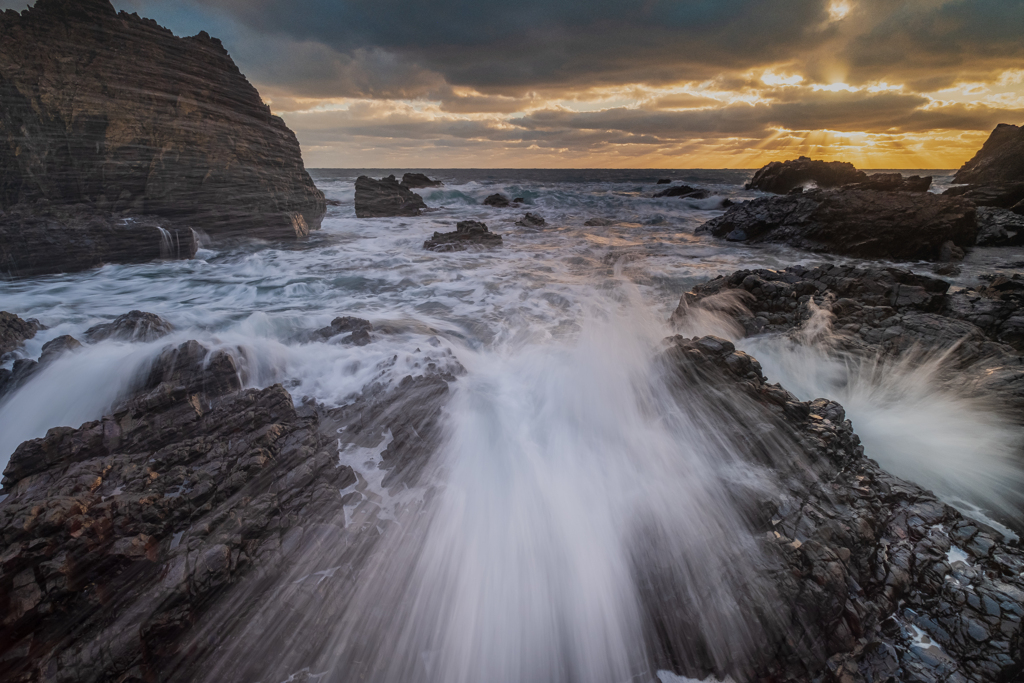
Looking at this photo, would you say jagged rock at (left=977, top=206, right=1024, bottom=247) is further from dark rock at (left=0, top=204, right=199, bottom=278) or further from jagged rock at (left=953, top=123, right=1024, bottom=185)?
dark rock at (left=0, top=204, right=199, bottom=278)

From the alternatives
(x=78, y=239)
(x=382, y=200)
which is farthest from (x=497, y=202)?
(x=78, y=239)

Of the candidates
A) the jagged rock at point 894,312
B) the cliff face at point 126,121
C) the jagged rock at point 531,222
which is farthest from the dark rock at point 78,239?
the jagged rock at point 531,222

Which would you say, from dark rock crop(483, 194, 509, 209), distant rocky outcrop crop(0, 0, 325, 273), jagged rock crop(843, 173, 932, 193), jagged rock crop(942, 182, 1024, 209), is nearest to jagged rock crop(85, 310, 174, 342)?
distant rocky outcrop crop(0, 0, 325, 273)

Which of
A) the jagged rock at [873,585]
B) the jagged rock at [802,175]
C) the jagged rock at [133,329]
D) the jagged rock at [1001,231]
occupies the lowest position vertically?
the jagged rock at [873,585]

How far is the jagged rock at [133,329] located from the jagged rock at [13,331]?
25.9 inches

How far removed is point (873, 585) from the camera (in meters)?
2.40

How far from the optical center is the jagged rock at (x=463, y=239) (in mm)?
14812

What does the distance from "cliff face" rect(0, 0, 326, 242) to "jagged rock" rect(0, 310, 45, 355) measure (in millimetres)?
8721

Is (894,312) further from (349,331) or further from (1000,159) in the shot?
(1000,159)

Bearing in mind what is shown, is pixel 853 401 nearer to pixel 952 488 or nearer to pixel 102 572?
pixel 952 488

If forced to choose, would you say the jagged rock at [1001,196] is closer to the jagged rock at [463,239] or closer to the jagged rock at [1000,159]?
the jagged rock at [1000,159]

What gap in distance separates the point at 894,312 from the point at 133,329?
10.9 meters

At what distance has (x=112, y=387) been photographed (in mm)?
4398

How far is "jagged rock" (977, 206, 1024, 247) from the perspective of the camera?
40.2 feet
